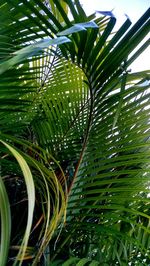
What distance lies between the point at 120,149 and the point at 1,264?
331mm

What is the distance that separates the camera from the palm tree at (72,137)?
17.3 inches

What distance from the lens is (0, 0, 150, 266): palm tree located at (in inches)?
17.3

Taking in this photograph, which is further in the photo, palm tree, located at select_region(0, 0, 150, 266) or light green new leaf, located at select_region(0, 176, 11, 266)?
palm tree, located at select_region(0, 0, 150, 266)

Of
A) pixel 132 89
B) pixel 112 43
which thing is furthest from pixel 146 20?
pixel 132 89

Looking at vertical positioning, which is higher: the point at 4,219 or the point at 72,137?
the point at 72,137

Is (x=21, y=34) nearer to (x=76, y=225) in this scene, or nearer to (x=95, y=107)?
(x=95, y=107)

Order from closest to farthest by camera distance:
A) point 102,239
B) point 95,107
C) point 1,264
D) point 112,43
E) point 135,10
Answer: point 1,264, point 112,43, point 95,107, point 102,239, point 135,10

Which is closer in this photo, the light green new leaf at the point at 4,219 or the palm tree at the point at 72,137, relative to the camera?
the light green new leaf at the point at 4,219

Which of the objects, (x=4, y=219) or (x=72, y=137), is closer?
(x=4, y=219)

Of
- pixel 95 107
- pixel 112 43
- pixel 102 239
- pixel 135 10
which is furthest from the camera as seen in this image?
pixel 135 10

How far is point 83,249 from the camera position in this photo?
2.51ft

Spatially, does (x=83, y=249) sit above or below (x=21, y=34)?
below

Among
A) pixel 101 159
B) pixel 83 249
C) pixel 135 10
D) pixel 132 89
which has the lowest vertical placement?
pixel 83 249

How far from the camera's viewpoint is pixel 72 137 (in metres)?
0.79
